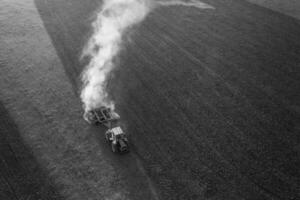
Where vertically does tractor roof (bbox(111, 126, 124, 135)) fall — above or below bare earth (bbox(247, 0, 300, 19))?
below

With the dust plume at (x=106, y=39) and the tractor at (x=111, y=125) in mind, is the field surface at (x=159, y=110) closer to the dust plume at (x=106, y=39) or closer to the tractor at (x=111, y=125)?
the tractor at (x=111, y=125)

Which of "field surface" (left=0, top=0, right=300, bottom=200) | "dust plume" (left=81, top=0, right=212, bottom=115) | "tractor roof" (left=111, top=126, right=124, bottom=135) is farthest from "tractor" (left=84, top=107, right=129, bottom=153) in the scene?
"dust plume" (left=81, top=0, right=212, bottom=115)

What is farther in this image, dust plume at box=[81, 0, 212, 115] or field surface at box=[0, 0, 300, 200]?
dust plume at box=[81, 0, 212, 115]

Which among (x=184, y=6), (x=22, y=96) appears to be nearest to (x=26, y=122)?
(x=22, y=96)

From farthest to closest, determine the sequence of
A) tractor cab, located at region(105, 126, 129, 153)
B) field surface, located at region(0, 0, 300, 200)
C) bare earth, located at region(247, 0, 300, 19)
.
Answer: bare earth, located at region(247, 0, 300, 19)
tractor cab, located at region(105, 126, 129, 153)
field surface, located at region(0, 0, 300, 200)

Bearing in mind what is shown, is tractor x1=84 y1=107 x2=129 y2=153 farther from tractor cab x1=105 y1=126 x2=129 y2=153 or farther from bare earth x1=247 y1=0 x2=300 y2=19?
bare earth x1=247 y1=0 x2=300 y2=19

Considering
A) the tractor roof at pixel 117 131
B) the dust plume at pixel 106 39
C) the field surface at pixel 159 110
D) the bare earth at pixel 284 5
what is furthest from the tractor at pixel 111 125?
the bare earth at pixel 284 5

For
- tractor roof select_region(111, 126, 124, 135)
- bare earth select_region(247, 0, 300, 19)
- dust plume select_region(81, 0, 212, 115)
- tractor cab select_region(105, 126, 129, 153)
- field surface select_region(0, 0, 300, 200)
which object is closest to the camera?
field surface select_region(0, 0, 300, 200)
